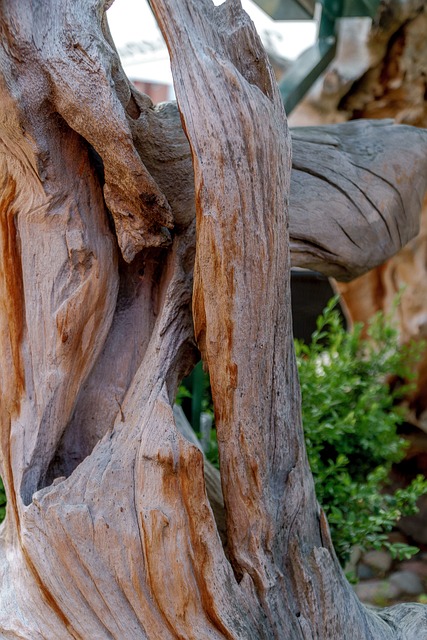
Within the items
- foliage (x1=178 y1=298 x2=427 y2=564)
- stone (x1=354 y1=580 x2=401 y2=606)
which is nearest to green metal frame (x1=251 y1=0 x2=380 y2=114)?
foliage (x1=178 y1=298 x2=427 y2=564)

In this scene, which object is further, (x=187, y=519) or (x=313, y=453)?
(x=313, y=453)

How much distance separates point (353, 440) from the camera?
2117mm

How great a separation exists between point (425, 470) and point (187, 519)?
2.62 meters

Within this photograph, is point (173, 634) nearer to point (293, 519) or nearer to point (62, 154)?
point (293, 519)

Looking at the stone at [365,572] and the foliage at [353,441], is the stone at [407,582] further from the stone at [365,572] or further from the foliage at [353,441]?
the foliage at [353,441]

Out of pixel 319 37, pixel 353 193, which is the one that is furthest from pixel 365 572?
pixel 319 37

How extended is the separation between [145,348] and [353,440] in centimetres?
109

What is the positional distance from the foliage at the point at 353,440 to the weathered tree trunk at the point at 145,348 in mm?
487

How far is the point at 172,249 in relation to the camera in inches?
48.5

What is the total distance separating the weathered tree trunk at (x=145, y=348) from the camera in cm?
103

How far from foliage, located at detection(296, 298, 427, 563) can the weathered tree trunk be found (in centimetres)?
49

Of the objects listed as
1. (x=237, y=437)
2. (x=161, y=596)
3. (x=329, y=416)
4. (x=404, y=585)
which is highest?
(x=329, y=416)

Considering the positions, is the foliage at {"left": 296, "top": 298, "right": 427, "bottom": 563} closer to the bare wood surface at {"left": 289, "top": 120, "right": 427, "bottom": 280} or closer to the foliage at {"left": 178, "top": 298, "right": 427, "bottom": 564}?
the foliage at {"left": 178, "top": 298, "right": 427, "bottom": 564}

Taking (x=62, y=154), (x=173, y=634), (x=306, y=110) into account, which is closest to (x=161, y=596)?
(x=173, y=634)
